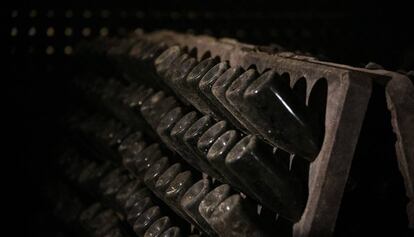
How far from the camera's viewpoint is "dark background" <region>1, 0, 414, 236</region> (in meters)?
1.90

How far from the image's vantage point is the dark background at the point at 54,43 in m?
1.90

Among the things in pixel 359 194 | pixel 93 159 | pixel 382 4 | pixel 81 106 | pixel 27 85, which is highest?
pixel 27 85

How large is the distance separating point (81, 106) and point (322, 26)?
48.7 inches

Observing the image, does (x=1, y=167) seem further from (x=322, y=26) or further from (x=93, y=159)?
(x=322, y=26)

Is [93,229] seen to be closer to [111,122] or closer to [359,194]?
[111,122]

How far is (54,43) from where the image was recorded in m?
2.00

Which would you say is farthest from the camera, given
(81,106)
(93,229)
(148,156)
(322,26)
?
(322,26)

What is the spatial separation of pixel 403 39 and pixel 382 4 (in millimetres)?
178

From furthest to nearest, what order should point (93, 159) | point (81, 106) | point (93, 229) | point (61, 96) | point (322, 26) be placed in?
point (322, 26) < point (61, 96) < point (81, 106) < point (93, 159) < point (93, 229)

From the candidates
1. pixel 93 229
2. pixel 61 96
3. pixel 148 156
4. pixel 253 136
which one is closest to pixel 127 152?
pixel 148 156

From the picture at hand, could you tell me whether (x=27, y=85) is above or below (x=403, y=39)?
above

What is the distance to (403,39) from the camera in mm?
2266

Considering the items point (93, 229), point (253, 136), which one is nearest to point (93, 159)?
point (93, 229)

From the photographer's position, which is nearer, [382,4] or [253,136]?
[253,136]
